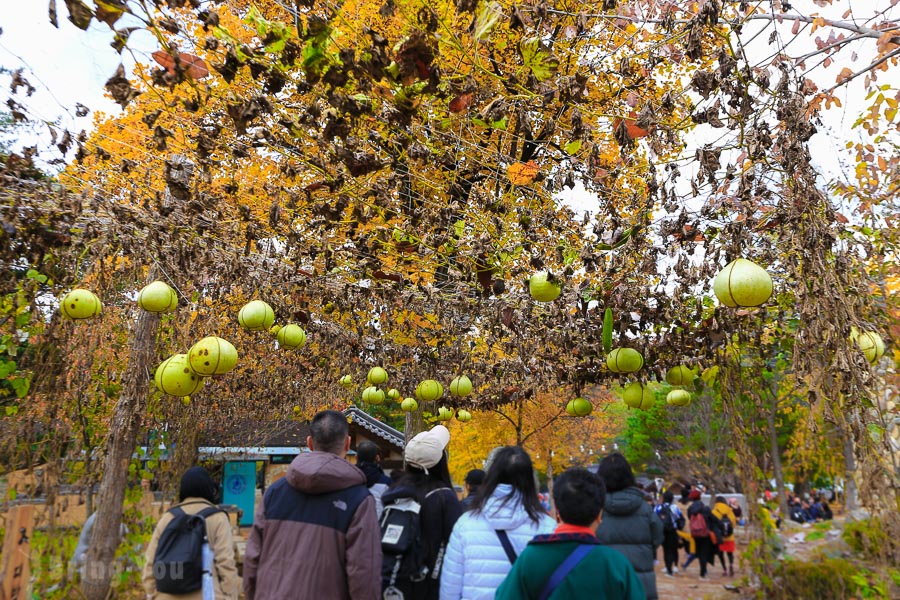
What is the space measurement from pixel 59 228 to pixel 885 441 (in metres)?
5.60

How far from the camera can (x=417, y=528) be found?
3531mm

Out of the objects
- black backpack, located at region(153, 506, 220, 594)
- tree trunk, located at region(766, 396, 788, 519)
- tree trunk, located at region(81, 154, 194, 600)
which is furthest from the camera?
tree trunk, located at region(766, 396, 788, 519)

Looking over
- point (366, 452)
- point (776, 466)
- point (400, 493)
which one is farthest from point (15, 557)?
point (776, 466)

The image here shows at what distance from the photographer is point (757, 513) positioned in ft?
23.9

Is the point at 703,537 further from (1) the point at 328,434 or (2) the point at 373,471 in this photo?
(1) the point at 328,434

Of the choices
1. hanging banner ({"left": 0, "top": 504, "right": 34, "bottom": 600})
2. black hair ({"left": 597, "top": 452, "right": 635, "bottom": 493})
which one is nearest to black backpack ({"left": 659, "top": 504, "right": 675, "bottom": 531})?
black hair ({"left": 597, "top": 452, "right": 635, "bottom": 493})

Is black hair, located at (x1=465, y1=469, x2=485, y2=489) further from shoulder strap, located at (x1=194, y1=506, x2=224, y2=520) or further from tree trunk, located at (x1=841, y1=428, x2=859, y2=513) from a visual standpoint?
tree trunk, located at (x1=841, y1=428, x2=859, y2=513)

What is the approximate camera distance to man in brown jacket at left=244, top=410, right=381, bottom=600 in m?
3.19

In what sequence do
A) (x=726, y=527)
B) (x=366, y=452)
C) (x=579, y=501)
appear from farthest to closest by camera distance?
1. (x=726, y=527)
2. (x=366, y=452)
3. (x=579, y=501)

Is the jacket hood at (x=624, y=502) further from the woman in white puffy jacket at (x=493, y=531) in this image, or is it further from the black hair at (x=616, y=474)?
the woman in white puffy jacket at (x=493, y=531)

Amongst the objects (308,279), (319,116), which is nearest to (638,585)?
(319,116)

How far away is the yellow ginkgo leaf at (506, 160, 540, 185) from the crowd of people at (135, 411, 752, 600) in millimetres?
1622

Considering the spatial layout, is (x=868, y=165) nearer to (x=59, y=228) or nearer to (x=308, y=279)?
(x=308, y=279)

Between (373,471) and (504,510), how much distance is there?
1447mm
